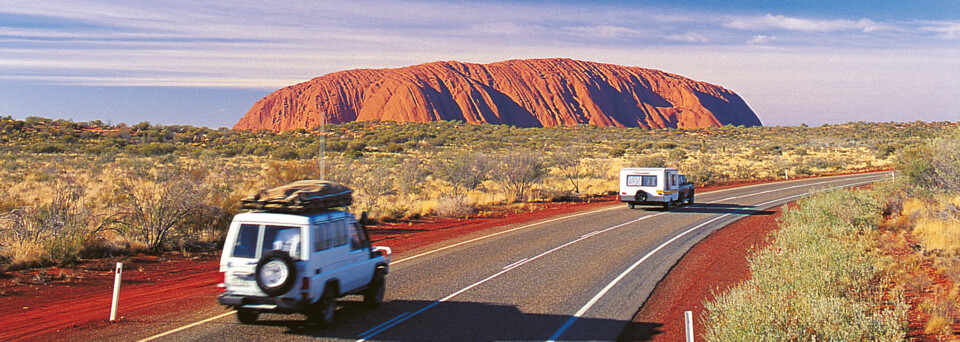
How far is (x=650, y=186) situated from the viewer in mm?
24969

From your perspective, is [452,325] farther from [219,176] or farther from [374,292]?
[219,176]

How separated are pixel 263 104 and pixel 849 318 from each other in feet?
529

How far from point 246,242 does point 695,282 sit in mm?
8143

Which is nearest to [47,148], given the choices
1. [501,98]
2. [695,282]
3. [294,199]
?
[294,199]

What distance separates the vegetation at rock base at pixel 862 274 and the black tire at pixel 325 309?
4.92 meters

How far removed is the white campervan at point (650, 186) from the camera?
24.8 meters

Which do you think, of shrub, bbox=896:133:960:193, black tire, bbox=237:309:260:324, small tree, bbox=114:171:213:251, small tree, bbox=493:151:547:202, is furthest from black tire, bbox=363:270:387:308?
small tree, bbox=493:151:547:202

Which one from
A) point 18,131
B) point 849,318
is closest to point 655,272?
point 849,318

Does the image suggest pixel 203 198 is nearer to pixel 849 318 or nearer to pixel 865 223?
pixel 849 318

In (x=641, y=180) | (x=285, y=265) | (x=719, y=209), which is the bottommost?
(x=719, y=209)

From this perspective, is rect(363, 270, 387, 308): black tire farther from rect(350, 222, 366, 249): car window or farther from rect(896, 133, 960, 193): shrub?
rect(896, 133, 960, 193): shrub

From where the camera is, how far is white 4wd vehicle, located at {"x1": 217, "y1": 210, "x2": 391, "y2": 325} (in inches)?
298

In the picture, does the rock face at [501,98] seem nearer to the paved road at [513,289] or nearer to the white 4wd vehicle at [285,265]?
the paved road at [513,289]

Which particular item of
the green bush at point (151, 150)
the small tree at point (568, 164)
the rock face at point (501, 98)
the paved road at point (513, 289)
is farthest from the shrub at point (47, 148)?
the rock face at point (501, 98)
